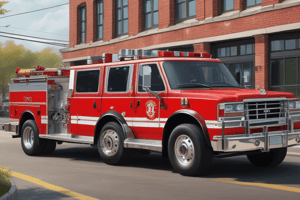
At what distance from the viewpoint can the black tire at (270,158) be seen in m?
9.32

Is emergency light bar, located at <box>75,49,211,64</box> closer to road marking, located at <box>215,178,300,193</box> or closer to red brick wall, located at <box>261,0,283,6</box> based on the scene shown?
road marking, located at <box>215,178,300,193</box>

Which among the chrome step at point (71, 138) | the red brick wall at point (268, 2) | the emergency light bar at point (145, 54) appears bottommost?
the chrome step at point (71, 138)

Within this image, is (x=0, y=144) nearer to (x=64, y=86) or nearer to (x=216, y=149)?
(x=64, y=86)

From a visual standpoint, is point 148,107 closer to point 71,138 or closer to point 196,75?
point 196,75

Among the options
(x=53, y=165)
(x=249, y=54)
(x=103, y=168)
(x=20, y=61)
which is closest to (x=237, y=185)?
(x=103, y=168)

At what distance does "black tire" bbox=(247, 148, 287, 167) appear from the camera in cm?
932

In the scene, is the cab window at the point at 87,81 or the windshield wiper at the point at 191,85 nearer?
the windshield wiper at the point at 191,85

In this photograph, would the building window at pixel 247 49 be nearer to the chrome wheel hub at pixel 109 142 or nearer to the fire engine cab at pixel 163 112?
the fire engine cab at pixel 163 112

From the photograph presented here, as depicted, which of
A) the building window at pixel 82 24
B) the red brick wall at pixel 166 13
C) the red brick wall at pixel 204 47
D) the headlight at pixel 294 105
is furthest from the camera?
the building window at pixel 82 24

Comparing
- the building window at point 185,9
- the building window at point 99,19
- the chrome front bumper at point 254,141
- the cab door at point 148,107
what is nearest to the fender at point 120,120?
the cab door at point 148,107

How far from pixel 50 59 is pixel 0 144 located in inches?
4103

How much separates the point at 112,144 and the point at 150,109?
1317 millimetres

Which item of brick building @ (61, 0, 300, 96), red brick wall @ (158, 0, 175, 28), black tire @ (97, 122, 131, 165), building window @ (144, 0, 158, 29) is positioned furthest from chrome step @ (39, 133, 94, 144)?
building window @ (144, 0, 158, 29)

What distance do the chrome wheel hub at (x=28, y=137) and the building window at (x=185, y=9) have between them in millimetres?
13592
